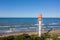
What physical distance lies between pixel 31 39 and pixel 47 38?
1466mm

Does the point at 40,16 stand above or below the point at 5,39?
above

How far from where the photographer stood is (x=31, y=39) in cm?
695

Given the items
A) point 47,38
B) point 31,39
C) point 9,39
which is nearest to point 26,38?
point 31,39

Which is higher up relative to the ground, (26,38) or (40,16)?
(40,16)

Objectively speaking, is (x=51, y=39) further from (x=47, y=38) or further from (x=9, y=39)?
(x=9, y=39)

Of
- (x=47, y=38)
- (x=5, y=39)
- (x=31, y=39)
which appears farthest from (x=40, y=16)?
(x=5, y=39)

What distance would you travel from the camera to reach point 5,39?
6871mm

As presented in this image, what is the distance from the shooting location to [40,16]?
8195mm

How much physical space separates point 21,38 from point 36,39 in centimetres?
59

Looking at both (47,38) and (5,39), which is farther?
(47,38)

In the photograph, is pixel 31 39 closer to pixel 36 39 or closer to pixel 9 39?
pixel 36 39

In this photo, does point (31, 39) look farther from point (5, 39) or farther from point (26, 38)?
point (5, 39)

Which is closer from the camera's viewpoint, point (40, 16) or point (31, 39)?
point (31, 39)

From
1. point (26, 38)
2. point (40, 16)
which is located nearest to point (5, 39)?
point (26, 38)
